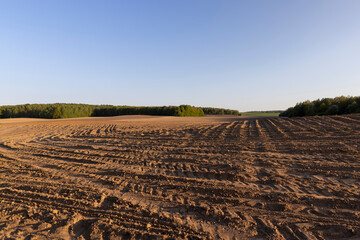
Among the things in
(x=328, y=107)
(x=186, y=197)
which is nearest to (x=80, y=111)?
(x=186, y=197)

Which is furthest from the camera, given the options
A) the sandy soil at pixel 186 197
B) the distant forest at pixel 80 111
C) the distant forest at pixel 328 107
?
the distant forest at pixel 80 111

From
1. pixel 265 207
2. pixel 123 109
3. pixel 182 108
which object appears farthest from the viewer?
pixel 123 109

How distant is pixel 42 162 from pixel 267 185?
5773 mm

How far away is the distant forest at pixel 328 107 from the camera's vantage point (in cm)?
1919

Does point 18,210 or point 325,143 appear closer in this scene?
point 18,210

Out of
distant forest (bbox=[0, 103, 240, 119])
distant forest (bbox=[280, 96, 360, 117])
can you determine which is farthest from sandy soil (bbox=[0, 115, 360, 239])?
distant forest (bbox=[0, 103, 240, 119])

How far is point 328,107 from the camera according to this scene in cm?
2192

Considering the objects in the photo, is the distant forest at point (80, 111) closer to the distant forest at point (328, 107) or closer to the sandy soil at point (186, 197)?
the distant forest at point (328, 107)

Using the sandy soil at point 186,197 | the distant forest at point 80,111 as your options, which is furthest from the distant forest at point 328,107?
the distant forest at point 80,111

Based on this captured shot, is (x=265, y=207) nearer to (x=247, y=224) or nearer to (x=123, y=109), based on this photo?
(x=247, y=224)

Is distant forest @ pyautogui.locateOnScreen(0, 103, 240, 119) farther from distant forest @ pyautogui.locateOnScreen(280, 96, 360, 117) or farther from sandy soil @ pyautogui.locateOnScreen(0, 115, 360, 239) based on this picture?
sandy soil @ pyautogui.locateOnScreen(0, 115, 360, 239)

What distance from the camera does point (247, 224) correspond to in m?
2.29

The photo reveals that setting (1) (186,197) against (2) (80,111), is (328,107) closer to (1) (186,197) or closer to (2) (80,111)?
(1) (186,197)

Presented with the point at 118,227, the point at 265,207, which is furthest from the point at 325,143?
the point at 118,227
